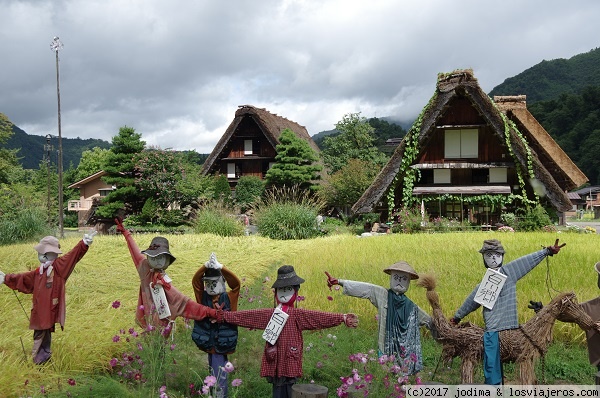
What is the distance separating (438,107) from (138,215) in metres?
12.7

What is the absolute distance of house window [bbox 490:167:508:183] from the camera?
1644cm

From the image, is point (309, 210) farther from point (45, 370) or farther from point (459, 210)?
point (45, 370)

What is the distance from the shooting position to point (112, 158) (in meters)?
21.1

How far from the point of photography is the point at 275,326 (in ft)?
11.5

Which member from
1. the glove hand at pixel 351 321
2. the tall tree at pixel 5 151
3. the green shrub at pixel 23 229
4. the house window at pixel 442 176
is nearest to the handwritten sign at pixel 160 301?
the glove hand at pixel 351 321

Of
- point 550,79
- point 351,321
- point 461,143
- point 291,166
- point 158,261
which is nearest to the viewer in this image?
point 351,321

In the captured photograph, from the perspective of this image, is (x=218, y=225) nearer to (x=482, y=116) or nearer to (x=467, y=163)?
(x=467, y=163)

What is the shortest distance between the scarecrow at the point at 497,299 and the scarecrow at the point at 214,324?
190 cm

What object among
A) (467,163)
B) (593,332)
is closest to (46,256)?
(593,332)

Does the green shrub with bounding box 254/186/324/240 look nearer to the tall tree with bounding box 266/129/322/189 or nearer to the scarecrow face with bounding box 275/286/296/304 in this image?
the tall tree with bounding box 266/129/322/189

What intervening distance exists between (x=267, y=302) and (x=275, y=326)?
3.11m

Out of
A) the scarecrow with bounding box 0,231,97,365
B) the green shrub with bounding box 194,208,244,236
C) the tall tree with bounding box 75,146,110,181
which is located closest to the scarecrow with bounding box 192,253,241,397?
the scarecrow with bounding box 0,231,97,365

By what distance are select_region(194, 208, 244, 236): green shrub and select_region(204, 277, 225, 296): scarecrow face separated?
10.6 m

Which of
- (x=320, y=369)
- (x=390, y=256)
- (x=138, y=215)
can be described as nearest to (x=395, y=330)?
Answer: (x=320, y=369)
